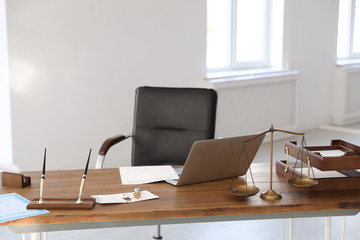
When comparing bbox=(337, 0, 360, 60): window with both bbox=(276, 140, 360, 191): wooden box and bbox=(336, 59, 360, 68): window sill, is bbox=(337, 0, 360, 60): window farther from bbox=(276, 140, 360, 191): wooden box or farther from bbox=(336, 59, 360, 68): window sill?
bbox=(276, 140, 360, 191): wooden box

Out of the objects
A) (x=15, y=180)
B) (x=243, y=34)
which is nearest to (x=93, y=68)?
(x=243, y=34)

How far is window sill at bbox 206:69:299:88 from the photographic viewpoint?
18.5ft

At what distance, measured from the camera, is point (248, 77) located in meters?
5.89

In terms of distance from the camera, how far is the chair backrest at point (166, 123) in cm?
312

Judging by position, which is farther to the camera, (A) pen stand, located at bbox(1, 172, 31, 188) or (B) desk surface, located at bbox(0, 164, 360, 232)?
(A) pen stand, located at bbox(1, 172, 31, 188)

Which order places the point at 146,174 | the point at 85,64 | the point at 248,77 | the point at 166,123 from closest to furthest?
→ the point at 146,174 → the point at 166,123 → the point at 85,64 → the point at 248,77

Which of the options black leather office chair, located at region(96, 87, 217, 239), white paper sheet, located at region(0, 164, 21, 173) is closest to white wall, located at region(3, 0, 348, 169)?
black leather office chair, located at region(96, 87, 217, 239)

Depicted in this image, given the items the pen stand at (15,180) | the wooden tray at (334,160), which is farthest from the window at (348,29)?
the pen stand at (15,180)

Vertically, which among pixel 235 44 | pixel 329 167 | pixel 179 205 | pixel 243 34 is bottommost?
pixel 179 205

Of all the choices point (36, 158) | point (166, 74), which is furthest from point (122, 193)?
point (166, 74)

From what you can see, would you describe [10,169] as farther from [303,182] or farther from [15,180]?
[303,182]

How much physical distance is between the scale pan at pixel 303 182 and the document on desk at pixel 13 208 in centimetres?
93

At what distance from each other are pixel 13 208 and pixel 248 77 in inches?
167

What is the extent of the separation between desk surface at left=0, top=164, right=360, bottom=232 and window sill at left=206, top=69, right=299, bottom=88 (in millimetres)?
3381
